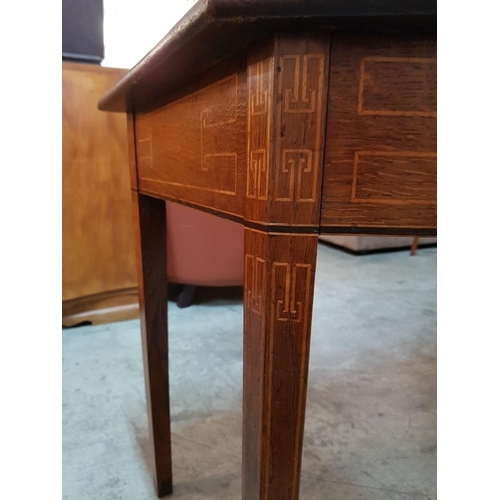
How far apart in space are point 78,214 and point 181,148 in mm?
1115

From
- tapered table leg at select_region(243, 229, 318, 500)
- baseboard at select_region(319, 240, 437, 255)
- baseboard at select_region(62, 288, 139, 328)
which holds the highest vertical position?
tapered table leg at select_region(243, 229, 318, 500)

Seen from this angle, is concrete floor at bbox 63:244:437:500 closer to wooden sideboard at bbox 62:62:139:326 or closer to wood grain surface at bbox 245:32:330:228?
wooden sideboard at bbox 62:62:139:326

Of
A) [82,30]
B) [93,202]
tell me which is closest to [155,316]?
[93,202]

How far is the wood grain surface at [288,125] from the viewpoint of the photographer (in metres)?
0.30

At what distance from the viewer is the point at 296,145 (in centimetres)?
31

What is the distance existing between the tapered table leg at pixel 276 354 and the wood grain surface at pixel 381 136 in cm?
4

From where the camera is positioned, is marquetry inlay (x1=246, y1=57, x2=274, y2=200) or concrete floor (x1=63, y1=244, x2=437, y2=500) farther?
concrete floor (x1=63, y1=244, x2=437, y2=500)

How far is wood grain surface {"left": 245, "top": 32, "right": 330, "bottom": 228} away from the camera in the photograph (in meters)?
0.30

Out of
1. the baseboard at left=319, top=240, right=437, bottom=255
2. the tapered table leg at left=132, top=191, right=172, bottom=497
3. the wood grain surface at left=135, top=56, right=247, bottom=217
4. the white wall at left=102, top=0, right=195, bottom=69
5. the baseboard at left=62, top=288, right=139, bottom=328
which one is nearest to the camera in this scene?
the wood grain surface at left=135, top=56, right=247, bottom=217

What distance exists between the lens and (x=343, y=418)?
43.6 inches

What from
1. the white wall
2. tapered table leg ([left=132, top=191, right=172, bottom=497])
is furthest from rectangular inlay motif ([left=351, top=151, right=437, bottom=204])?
the white wall

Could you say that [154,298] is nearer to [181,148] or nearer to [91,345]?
[181,148]

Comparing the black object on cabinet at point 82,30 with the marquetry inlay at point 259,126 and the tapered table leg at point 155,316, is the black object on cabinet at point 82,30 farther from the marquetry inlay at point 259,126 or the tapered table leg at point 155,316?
the marquetry inlay at point 259,126

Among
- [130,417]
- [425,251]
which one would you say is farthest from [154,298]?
[425,251]
